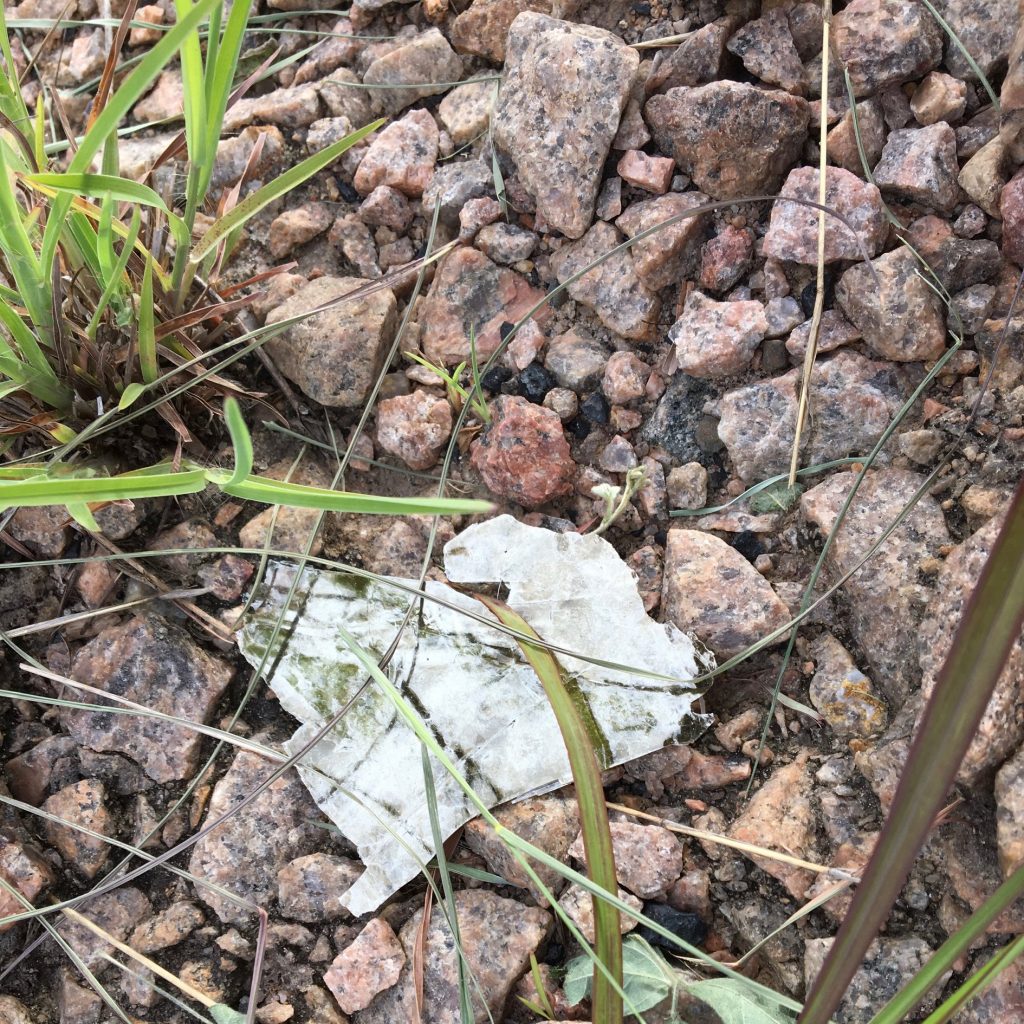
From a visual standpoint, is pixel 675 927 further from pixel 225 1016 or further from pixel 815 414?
pixel 815 414

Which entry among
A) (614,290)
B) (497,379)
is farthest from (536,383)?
(614,290)

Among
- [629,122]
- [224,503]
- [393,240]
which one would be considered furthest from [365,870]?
[629,122]

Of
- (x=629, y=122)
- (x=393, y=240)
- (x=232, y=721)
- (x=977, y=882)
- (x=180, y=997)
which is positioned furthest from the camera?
(x=393, y=240)

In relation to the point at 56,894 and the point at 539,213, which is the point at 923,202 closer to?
the point at 539,213

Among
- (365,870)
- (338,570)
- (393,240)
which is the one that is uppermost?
(393,240)

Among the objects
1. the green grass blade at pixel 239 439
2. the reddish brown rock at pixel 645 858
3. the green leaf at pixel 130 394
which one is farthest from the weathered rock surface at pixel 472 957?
the green leaf at pixel 130 394

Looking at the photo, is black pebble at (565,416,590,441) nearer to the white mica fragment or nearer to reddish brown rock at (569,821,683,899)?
the white mica fragment
